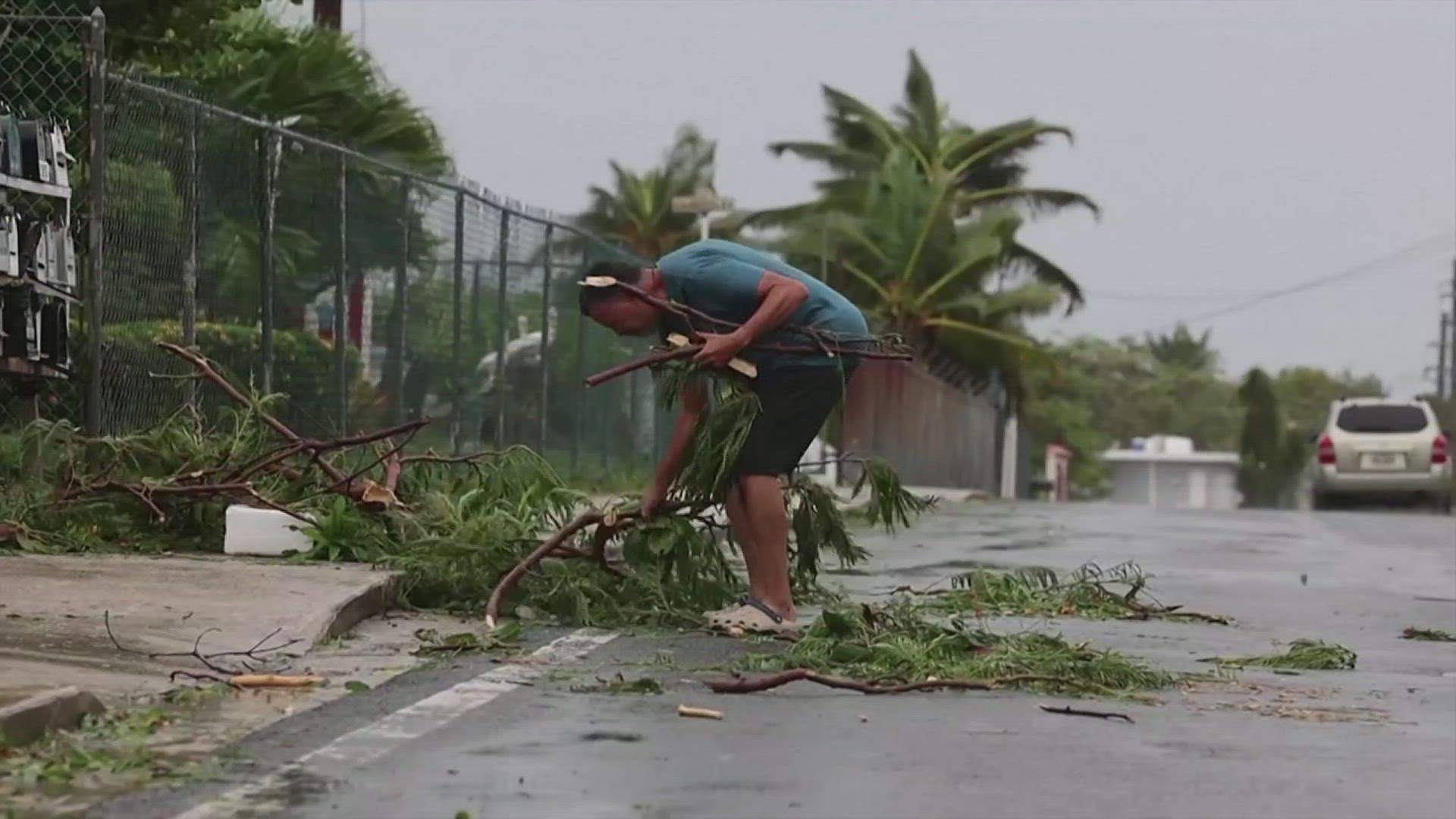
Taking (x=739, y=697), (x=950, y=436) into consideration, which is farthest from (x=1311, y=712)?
(x=950, y=436)

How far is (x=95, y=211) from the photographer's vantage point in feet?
41.3

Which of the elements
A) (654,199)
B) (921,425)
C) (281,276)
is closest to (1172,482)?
(654,199)

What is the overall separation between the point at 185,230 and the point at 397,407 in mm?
3914

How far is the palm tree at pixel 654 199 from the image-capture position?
60344 mm

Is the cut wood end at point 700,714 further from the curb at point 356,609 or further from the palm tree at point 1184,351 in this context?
the palm tree at point 1184,351

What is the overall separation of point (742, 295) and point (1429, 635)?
12.2 feet

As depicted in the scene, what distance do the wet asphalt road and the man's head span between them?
1244 mm

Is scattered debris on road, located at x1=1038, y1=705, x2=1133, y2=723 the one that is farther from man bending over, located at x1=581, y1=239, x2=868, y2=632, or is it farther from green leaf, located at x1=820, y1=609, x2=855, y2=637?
man bending over, located at x1=581, y1=239, x2=868, y2=632

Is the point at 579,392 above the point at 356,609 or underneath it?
above

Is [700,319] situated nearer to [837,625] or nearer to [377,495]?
[837,625]

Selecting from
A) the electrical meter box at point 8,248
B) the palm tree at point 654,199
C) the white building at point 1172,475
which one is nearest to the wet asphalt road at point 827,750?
the electrical meter box at point 8,248

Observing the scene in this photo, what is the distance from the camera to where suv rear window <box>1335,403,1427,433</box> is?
115 ft

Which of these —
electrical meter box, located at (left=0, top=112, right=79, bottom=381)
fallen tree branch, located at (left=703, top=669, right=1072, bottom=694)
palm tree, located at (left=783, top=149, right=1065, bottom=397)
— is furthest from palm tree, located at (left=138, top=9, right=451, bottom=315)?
palm tree, located at (left=783, top=149, right=1065, bottom=397)

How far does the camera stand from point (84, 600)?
9.02 m
